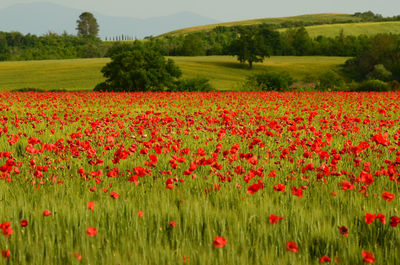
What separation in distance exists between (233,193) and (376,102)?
14006 millimetres

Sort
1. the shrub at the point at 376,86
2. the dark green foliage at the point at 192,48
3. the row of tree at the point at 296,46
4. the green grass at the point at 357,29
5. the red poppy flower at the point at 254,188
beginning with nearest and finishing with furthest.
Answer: the red poppy flower at the point at 254,188, the shrub at the point at 376,86, the row of tree at the point at 296,46, the dark green foliage at the point at 192,48, the green grass at the point at 357,29

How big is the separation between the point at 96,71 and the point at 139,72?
39829mm

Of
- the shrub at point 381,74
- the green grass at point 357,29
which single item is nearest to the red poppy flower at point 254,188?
the shrub at point 381,74

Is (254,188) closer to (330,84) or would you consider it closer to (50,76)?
(330,84)

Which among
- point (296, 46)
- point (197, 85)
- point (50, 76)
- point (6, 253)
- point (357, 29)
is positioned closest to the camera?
point (6, 253)

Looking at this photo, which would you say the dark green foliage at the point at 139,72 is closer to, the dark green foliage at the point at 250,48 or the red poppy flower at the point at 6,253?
the red poppy flower at the point at 6,253

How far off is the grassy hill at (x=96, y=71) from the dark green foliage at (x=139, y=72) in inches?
869

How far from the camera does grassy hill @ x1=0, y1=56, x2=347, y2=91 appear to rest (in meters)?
62.3

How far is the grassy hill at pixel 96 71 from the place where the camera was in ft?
204

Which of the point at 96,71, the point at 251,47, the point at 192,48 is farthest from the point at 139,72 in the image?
the point at 192,48

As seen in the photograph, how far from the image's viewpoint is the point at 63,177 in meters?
4.84

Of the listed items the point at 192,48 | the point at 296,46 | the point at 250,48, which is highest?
the point at 296,46

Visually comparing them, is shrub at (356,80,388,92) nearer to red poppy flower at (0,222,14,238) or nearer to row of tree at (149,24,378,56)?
red poppy flower at (0,222,14,238)

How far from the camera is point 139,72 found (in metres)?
34.5
